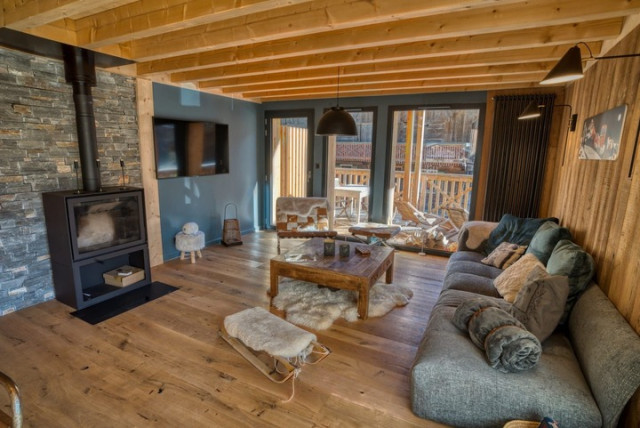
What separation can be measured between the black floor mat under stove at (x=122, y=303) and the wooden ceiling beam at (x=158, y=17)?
2.34 m

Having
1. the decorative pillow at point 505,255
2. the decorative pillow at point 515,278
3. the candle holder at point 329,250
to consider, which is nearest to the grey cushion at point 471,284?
the decorative pillow at point 515,278

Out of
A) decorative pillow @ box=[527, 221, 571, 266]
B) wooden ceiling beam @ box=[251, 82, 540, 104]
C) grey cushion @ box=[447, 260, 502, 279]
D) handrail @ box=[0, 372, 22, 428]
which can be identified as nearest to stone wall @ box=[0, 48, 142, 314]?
handrail @ box=[0, 372, 22, 428]

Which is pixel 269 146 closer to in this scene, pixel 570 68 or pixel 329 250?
pixel 329 250

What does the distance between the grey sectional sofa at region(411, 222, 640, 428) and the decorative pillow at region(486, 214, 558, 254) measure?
4.41 ft

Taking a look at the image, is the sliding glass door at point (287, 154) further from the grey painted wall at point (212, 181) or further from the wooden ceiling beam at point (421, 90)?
the wooden ceiling beam at point (421, 90)

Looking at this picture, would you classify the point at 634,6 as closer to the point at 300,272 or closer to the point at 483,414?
the point at 483,414

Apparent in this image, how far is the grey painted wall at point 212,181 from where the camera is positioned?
4543 mm

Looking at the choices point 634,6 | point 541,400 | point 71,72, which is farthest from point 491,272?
point 71,72

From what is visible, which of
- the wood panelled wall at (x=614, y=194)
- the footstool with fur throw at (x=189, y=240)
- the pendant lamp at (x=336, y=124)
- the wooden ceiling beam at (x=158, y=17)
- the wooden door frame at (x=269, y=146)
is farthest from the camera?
the wooden door frame at (x=269, y=146)

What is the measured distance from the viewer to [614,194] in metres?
2.20

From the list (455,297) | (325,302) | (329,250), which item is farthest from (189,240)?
(455,297)

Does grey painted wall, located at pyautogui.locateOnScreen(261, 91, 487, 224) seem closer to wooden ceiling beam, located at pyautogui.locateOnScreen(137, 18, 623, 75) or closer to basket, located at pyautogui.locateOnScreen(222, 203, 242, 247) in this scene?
basket, located at pyautogui.locateOnScreen(222, 203, 242, 247)

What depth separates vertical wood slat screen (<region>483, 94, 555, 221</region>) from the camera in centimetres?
418

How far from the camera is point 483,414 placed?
180 cm
